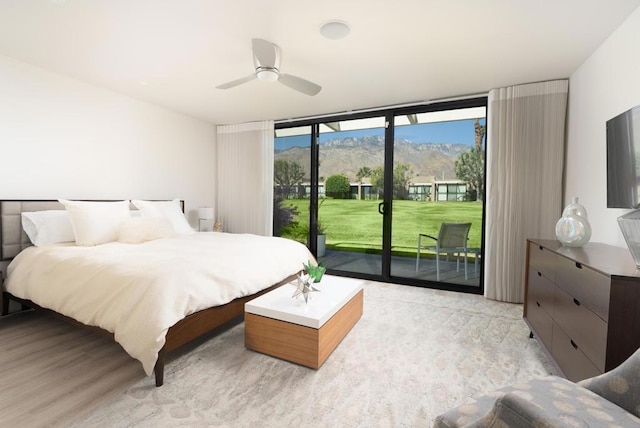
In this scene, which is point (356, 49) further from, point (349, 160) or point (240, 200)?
point (240, 200)

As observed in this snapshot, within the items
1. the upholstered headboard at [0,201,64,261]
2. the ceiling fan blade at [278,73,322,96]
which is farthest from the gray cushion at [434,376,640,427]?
the upholstered headboard at [0,201,64,261]

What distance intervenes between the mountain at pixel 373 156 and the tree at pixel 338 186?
0.26 ft

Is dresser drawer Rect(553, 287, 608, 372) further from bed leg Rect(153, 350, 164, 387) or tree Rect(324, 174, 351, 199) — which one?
tree Rect(324, 174, 351, 199)

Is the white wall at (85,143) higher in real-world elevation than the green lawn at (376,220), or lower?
higher

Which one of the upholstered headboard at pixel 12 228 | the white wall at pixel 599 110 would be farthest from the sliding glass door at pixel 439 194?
the upholstered headboard at pixel 12 228

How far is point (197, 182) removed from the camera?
4.87 metres

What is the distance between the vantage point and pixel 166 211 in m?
3.76

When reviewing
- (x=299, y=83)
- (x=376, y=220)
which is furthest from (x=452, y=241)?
(x=299, y=83)

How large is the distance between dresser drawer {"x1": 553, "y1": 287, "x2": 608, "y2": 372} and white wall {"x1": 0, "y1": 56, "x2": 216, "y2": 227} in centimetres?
464

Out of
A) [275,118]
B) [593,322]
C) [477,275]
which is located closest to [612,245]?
[593,322]

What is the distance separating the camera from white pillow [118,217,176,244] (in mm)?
2977

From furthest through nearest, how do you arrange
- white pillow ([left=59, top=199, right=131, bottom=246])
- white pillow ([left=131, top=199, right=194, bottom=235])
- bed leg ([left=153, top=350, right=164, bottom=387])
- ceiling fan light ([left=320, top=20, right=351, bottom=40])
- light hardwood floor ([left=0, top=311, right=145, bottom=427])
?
white pillow ([left=131, top=199, right=194, bottom=235]), white pillow ([left=59, top=199, right=131, bottom=246]), ceiling fan light ([left=320, top=20, right=351, bottom=40]), bed leg ([left=153, top=350, right=164, bottom=387]), light hardwood floor ([left=0, top=311, right=145, bottom=427])

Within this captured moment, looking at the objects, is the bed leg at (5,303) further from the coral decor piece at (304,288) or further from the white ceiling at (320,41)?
the coral decor piece at (304,288)

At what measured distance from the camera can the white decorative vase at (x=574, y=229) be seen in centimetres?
200
